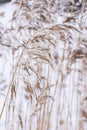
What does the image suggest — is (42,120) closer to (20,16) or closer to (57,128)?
(57,128)

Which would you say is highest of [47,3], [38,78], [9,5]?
[9,5]

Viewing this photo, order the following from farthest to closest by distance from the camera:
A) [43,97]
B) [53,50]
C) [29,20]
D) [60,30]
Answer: [29,20], [53,50], [60,30], [43,97]

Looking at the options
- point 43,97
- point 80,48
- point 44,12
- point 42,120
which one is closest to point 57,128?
point 42,120

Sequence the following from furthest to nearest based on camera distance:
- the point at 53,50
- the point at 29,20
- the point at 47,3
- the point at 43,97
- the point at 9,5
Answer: the point at 9,5 → the point at 47,3 → the point at 29,20 → the point at 53,50 → the point at 43,97

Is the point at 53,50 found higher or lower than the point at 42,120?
higher

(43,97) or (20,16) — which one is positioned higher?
(20,16)

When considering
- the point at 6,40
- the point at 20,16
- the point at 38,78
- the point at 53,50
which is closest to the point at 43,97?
the point at 38,78

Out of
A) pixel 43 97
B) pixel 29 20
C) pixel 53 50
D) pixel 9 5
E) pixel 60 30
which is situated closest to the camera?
pixel 43 97

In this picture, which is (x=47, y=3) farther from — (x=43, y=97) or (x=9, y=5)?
(x=9, y=5)

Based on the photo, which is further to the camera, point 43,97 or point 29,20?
point 29,20
